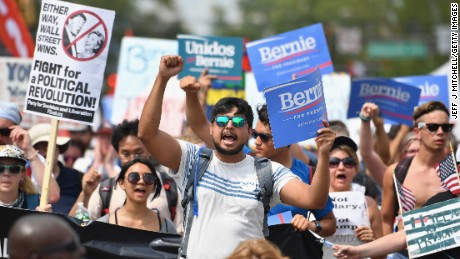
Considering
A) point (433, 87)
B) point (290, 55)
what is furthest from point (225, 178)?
point (433, 87)

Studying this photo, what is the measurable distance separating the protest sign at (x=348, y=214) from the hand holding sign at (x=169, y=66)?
8.22ft

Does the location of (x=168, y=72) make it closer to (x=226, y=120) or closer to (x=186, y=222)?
(x=226, y=120)

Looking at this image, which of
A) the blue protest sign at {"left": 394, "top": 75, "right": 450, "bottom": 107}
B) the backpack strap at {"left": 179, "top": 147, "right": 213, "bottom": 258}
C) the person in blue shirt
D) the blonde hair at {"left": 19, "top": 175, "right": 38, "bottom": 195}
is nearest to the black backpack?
the backpack strap at {"left": 179, "top": 147, "right": 213, "bottom": 258}

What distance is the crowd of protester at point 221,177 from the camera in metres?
7.02

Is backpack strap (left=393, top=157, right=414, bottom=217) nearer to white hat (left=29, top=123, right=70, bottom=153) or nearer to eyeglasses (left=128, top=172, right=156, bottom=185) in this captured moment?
eyeglasses (left=128, top=172, right=156, bottom=185)

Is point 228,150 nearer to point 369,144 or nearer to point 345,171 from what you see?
point 345,171

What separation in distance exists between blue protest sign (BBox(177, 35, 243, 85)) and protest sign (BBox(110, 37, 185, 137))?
1.28 metres

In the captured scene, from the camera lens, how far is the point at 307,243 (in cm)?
825

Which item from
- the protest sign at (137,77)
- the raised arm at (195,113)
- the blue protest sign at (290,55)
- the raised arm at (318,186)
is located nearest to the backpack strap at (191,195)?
the raised arm at (318,186)

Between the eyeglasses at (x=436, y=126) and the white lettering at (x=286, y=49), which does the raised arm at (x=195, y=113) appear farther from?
the white lettering at (x=286, y=49)

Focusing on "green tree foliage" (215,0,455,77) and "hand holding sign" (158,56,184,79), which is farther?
"green tree foliage" (215,0,455,77)

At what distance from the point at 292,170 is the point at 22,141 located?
223cm

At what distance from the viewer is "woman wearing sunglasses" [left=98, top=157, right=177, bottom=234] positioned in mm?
8703

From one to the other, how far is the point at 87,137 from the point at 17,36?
6.68ft
